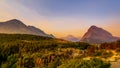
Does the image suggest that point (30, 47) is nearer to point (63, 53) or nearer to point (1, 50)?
point (1, 50)

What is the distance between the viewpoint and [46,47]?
47875 mm

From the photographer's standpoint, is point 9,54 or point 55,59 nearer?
point 55,59

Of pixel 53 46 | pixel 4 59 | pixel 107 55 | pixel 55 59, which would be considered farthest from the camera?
pixel 53 46

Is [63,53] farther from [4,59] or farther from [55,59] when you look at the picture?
[4,59]

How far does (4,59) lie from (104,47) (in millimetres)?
15653

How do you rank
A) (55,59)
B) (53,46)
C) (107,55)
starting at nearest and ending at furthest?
(107,55) → (55,59) → (53,46)

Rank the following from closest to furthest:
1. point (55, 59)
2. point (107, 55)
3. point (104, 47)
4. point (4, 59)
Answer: point (107, 55) → point (55, 59) → point (104, 47) → point (4, 59)

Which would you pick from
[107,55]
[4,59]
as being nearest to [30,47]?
[4,59]

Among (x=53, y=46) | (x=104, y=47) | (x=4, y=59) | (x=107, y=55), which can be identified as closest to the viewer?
(x=107, y=55)

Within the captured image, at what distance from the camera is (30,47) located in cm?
4759

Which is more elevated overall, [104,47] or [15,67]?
[104,47]

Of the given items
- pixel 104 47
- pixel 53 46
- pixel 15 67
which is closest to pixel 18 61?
pixel 15 67

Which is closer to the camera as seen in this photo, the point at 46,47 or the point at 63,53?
the point at 63,53

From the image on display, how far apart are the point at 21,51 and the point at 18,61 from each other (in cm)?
506
